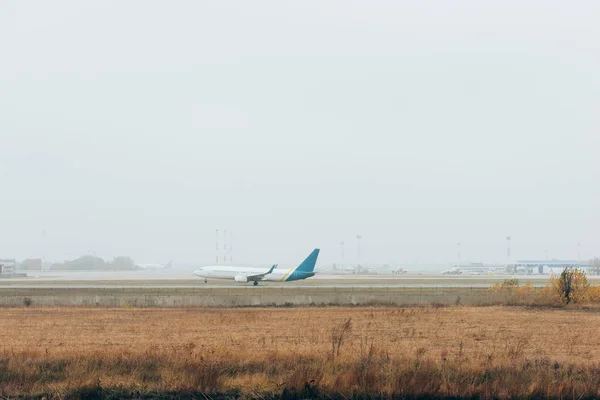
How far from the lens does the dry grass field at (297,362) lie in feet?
52.3

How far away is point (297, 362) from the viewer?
17.9m

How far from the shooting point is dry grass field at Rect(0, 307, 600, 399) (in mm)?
15953

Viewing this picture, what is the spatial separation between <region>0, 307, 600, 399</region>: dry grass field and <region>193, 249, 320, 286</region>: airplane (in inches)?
2275

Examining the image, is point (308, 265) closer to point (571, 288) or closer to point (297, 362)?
point (571, 288)

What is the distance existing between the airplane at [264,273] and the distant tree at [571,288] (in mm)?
45789

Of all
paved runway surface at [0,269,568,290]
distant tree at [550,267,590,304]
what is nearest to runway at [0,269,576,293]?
paved runway surface at [0,269,568,290]

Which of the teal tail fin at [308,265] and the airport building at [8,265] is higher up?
the teal tail fin at [308,265]

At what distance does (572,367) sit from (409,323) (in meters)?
12.7

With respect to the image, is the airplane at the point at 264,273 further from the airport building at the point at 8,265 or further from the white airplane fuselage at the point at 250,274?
the airport building at the point at 8,265

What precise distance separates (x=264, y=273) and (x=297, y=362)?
68155 millimetres

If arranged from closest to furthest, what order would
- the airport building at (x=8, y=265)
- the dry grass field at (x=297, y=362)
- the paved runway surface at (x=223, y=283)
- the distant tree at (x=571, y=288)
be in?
1. the dry grass field at (x=297, y=362)
2. the distant tree at (x=571, y=288)
3. the paved runway surface at (x=223, y=283)
4. the airport building at (x=8, y=265)

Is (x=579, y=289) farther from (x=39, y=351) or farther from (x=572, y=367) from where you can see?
(x=39, y=351)

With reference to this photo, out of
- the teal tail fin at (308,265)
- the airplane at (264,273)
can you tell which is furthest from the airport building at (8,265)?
the teal tail fin at (308,265)

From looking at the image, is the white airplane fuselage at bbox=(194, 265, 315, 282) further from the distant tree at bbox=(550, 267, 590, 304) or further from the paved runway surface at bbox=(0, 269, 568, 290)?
the distant tree at bbox=(550, 267, 590, 304)
